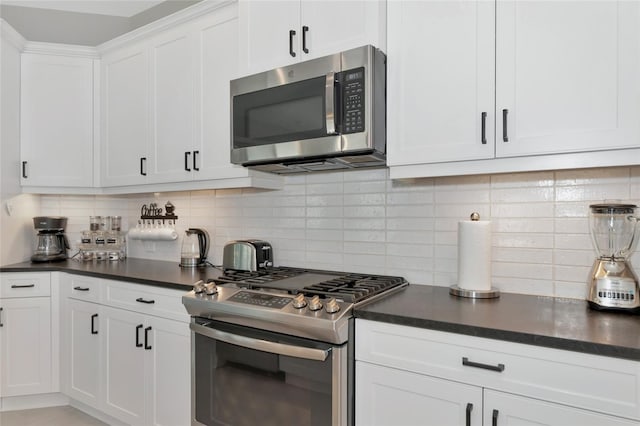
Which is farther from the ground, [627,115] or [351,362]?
[627,115]

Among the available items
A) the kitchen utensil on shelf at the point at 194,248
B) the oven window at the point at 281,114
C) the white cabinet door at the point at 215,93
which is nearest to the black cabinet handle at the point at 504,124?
the oven window at the point at 281,114

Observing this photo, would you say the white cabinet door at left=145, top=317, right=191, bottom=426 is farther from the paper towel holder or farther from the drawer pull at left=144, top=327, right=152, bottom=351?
the paper towel holder

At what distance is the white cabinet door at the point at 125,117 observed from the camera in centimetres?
257

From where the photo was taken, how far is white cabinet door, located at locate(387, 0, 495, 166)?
1.45 m

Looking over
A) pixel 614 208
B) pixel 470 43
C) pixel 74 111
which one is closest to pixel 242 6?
pixel 470 43

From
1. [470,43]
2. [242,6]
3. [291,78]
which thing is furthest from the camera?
[242,6]

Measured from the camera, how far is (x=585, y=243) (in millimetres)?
1562

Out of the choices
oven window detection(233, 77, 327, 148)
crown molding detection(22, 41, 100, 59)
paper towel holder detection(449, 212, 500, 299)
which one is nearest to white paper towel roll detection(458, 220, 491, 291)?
paper towel holder detection(449, 212, 500, 299)

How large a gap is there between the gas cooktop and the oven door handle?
49mm

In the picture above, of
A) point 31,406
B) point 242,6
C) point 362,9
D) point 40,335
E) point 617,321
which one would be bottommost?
point 31,406

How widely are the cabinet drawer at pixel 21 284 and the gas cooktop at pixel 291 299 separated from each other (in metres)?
1.41

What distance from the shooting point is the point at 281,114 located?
182 centimetres

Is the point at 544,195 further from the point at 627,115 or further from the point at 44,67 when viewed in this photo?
the point at 44,67

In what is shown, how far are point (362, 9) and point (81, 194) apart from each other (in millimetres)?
2474
